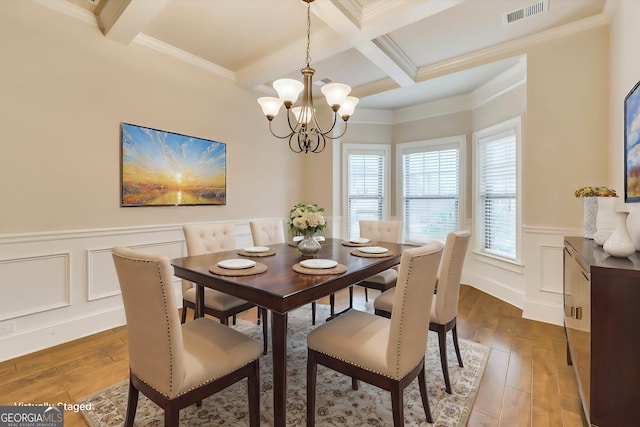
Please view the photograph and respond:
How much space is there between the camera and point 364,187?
5.12 meters

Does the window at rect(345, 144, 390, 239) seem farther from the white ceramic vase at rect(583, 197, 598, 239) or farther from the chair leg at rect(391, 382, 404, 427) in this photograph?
the chair leg at rect(391, 382, 404, 427)

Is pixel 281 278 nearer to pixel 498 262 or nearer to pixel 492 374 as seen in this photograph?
pixel 492 374

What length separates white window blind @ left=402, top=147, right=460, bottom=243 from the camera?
4.61m

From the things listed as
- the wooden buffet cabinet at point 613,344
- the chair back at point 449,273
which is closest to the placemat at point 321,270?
the chair back at point 449,273

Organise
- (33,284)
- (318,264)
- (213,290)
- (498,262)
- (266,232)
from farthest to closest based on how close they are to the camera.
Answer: (498,262), (266,232), (33,284), (213,290), (318,264)

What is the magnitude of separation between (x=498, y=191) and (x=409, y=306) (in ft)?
10.8

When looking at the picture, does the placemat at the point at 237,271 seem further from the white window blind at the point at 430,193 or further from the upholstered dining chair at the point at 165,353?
the white window blind at the point at 430,193

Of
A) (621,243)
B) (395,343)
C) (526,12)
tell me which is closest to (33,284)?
(395,343)

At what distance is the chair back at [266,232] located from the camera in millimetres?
3084

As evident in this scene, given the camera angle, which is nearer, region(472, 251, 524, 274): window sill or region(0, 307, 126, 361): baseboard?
region(0, 307, 126, 361): baseboard

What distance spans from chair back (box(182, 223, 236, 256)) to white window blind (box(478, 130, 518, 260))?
11.1 ft

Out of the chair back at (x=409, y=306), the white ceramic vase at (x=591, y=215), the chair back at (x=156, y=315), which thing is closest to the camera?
the chair back at (x=156, y=315)

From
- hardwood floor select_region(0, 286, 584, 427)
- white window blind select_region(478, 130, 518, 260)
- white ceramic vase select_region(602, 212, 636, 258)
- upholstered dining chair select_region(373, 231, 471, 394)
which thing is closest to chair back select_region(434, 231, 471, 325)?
upholstered dining chair select_region(373, 231, 471, 394)

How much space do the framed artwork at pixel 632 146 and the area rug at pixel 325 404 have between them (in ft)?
5.20
